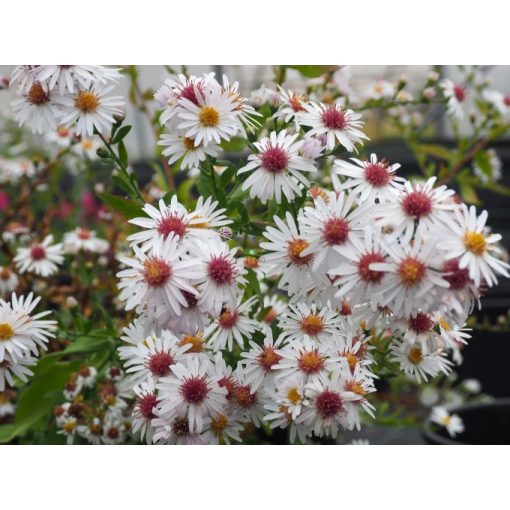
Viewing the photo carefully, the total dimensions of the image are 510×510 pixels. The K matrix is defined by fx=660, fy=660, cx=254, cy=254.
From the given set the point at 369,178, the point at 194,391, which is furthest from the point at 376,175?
the point at 194,391

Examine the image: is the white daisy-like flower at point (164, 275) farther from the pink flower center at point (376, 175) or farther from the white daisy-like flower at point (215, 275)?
the pink flower center at point (376, 175)

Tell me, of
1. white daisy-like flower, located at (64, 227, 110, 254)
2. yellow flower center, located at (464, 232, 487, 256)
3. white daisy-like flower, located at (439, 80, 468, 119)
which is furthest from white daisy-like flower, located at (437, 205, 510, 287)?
white daisy-like flower, located at (64, 227, 110, 254)

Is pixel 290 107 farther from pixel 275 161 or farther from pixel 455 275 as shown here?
pixel 455 275

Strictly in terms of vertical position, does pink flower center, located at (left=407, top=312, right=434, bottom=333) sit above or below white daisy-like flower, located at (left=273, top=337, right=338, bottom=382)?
above

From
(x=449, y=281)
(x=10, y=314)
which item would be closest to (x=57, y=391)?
(x=10, y=314)

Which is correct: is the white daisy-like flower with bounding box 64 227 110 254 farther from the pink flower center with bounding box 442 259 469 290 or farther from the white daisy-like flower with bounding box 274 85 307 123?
the pink flower center with bounding box 442 259 469 290

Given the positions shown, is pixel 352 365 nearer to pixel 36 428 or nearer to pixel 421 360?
pixel 421 360

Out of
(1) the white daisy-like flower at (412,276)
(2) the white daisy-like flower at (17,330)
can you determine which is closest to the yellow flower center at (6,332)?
(2) the white daisy-like flower at (17,330)
